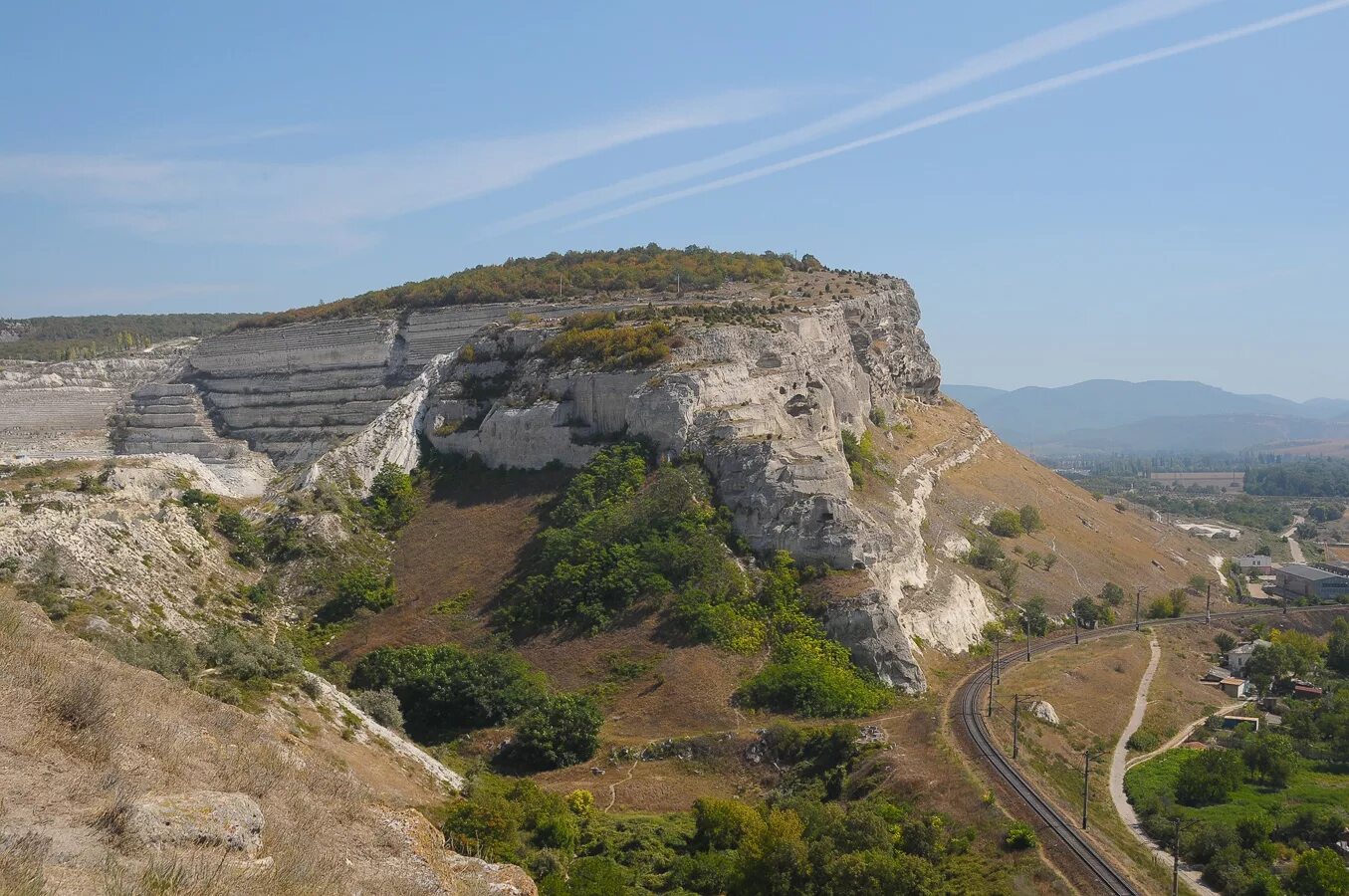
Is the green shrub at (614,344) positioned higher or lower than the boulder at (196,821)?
higher

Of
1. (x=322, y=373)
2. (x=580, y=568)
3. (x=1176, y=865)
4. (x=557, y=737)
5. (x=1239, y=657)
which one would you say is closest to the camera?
(x=1176, y=865)

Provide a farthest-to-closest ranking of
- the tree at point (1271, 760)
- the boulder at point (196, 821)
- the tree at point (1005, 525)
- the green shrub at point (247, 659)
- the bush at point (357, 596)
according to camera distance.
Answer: the tree at point (1005, 525)
the bush at point (357, 596)
the tree at point (1271, 760)
the green shrub at point (247, 659)
the boulder at point (196, 821)

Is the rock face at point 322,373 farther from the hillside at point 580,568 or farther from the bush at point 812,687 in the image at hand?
the bush at point 812,687

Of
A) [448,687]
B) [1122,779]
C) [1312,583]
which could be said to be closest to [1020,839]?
[1122,779]

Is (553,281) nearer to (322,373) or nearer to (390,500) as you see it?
(322,373)

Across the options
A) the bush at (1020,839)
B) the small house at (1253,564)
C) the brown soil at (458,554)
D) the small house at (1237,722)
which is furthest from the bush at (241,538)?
the small house at (1253,564)

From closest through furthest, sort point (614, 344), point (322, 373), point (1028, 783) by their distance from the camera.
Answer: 1. point (1028, 783)
2. point (614, 344)
3. point (322, 373)
